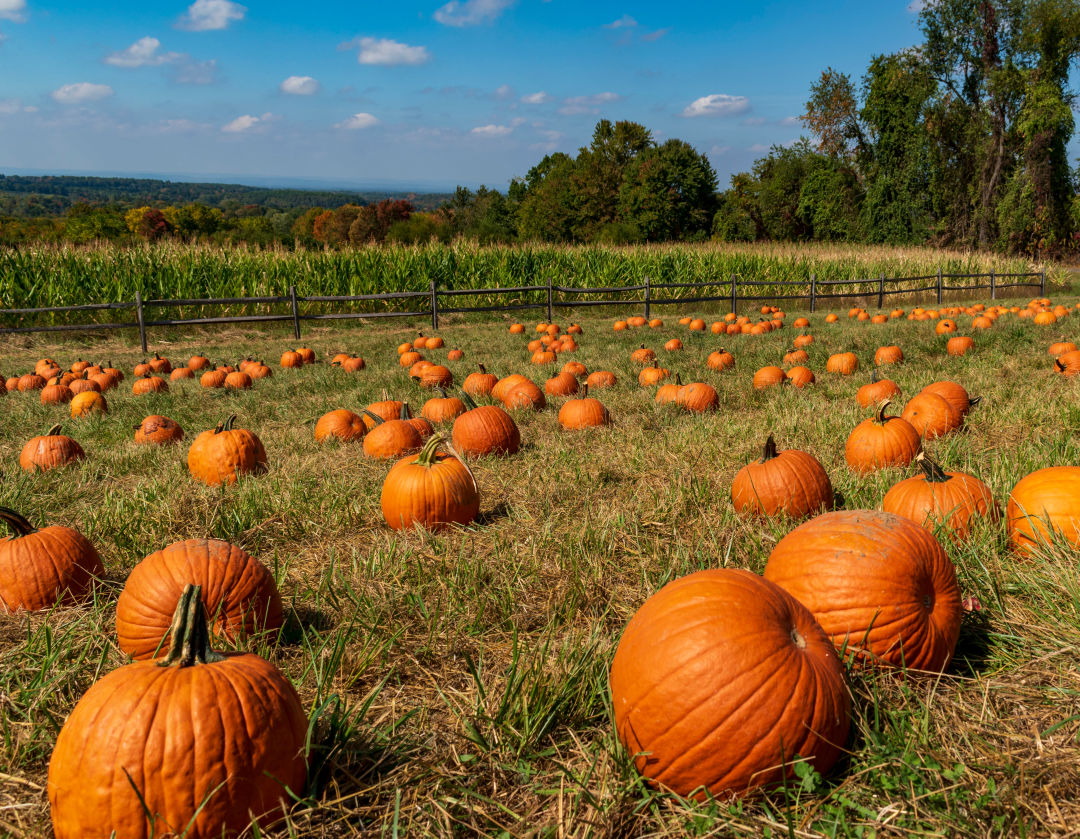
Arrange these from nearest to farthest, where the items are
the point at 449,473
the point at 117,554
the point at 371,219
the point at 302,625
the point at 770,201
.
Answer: the point at 302,625 < the point at 117,554 < the point at 449,473 < the point at 770,201 < the point at 371,219

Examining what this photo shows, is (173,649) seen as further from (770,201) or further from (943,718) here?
(770,201)

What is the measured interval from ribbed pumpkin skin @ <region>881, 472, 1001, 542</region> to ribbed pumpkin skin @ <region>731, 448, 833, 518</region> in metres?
0.37

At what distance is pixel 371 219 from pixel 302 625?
84.4m

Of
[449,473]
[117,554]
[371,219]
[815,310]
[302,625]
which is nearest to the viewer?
[302,625]

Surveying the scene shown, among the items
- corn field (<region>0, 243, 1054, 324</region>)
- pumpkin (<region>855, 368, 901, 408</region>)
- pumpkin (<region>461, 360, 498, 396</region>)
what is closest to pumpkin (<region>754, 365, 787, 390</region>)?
pumpkin (<region>855, 368, 901, 408</region>)

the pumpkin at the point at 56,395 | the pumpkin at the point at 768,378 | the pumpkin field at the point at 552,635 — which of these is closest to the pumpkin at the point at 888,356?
the pumpkin at the point at 768,378

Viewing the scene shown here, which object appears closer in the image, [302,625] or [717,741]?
[717,741]

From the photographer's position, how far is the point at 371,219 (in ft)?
265

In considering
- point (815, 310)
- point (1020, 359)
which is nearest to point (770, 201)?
point (815, 310)

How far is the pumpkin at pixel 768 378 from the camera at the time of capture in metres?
6.71

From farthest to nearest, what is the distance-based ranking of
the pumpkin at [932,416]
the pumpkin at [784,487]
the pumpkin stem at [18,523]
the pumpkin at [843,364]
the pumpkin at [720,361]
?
the pumpkin at [720,361] → the pumpkin at [843,364] → the pumpkin at [932,416] → the pumpkin at [784,487] → the pumpkin stem at [18,523]

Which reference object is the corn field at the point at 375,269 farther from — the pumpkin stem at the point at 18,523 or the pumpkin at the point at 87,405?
the pumpkin stem at the point at 18,523

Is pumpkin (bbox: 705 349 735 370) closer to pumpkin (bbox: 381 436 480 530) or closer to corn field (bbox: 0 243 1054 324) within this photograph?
pumpkin (bbox: 381 436 480 530)

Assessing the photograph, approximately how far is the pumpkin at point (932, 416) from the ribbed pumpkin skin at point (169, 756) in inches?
169
